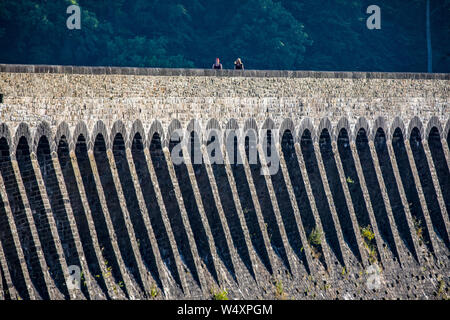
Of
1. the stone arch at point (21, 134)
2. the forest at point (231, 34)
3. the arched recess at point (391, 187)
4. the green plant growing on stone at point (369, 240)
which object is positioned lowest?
the green plant growing on stone at point (369, 240)

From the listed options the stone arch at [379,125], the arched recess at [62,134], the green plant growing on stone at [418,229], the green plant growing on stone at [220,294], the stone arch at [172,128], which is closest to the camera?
the arched recess at [62,134]

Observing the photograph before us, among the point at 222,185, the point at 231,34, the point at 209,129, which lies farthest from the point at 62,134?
the point at 231,34

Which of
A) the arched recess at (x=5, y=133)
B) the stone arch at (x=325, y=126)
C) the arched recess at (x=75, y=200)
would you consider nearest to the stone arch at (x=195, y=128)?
the arched recess at (x=75, y=200)

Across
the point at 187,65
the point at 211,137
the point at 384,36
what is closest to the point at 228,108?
the point at 211,137

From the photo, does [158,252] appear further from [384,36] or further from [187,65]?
[384,36]

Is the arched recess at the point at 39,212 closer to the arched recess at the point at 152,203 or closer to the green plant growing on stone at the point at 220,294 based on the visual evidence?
the arched recess at the point at 152,203

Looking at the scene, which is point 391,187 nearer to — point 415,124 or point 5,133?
point 415,124

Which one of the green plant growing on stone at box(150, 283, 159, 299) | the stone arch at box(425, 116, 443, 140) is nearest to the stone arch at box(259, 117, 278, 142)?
the green plant growing on stone at box(150, 283, 159, 299)

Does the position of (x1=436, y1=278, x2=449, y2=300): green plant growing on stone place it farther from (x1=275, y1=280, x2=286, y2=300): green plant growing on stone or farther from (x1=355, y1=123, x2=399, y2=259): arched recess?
(x1=275, y1=280, x2=286, y2=300): green plant growing on stone
